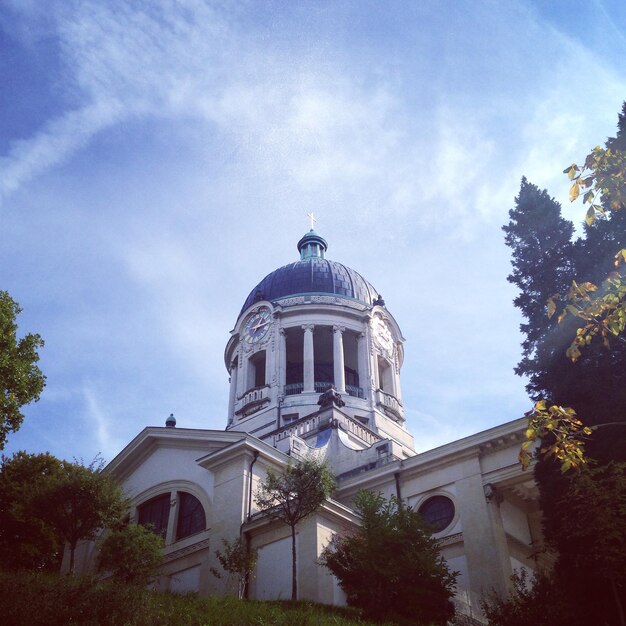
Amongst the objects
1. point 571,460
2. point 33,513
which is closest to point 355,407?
point 33,513

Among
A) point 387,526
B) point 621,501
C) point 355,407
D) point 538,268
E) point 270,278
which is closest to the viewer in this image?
point 621,501

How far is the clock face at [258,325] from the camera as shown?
140ft

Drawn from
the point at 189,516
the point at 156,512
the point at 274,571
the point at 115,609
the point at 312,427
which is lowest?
the point at 115,609

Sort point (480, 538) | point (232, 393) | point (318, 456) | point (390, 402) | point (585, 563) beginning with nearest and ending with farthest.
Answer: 1. point (585, 563)
2. point (480, 538)
3. point (318, 456)
4. point (390, 402)
5. point (232, 393)

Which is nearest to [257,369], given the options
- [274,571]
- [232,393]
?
[232,393]

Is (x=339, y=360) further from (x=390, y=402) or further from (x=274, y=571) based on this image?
(x=274, y=571)

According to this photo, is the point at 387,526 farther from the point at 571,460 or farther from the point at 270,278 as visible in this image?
the point at 270,278

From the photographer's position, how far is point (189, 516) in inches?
1100

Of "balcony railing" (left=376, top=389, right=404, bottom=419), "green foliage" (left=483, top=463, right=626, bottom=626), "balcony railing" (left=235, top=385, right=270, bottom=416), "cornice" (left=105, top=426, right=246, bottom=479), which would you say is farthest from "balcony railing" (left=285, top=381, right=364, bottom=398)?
"green foliage" (left=483, top=463, right=626, bottom=626)

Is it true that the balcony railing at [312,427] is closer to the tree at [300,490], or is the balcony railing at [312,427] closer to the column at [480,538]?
the column at [480,538]

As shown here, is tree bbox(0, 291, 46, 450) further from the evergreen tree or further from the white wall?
the evergreen tree

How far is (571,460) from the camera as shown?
371 inches

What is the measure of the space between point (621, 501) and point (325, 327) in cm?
2596

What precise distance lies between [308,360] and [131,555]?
18936mm
